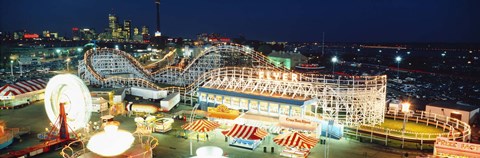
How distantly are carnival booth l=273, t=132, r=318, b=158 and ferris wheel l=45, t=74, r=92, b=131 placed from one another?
12.7 meters

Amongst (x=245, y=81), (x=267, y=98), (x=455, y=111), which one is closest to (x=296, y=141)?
(x=267, y=98)

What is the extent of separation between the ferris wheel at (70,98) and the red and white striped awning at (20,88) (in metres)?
19.5

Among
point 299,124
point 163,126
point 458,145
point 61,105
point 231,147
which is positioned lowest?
point 231,147

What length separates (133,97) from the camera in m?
44.8

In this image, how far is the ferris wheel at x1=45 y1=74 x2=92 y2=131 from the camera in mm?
21172

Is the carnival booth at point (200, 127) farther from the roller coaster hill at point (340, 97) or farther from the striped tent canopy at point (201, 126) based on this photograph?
the roller coaster hill at point (340, 97)

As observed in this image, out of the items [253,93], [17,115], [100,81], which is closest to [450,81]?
[253,93]

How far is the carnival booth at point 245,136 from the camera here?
24.7 metres

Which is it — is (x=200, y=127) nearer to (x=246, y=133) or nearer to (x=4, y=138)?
(x=246, y=133)

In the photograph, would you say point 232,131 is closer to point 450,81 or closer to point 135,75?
point 135,75

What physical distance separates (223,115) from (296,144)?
32.3ft

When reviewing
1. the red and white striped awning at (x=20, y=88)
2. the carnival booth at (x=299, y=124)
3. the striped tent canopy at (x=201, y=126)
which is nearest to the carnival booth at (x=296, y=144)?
the carnival booth at (x=299, y=124)

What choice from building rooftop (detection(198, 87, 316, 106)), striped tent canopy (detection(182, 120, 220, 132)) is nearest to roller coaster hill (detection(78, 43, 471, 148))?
building rooftop (detection(198, 87, 316, 106))

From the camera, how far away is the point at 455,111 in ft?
108
